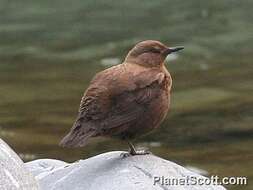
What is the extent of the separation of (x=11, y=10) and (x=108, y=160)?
15.7 meters

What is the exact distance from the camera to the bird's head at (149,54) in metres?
6.36

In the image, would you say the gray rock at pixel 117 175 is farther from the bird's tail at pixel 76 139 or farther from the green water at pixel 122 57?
the green water at pixel 122 57

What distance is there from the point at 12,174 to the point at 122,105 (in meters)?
0.87

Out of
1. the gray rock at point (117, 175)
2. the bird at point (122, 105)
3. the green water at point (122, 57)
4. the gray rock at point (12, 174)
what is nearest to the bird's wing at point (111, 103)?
the bird at point (122, 105)

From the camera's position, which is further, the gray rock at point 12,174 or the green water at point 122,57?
the green water at point 122,57

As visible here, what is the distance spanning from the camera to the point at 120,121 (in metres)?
5.91

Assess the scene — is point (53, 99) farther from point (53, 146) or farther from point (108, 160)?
point (108, 160)

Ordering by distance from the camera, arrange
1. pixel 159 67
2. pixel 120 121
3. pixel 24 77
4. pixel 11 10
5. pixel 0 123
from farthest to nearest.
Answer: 1. pixel 11 10
2. pixel 24 77
3. pixel 0 123
4. pixel 159 67
5. pixel 120 121

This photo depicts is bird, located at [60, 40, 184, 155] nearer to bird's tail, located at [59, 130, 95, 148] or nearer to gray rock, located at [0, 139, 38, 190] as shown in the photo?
bird's tail, located at [59, 130, 95, 148]

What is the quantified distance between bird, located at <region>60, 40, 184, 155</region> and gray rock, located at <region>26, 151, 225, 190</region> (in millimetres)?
171

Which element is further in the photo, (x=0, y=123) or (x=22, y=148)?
(x=0, y=123)

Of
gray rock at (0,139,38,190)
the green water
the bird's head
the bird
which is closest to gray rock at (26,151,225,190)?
the bird

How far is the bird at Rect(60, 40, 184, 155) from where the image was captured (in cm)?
588

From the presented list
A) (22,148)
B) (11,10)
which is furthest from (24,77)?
(11,10)
